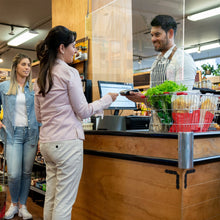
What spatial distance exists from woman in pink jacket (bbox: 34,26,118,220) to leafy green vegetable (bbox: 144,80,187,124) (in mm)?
375

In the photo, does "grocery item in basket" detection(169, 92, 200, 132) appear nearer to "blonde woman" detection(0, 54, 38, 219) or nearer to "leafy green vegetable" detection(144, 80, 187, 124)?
"leafy green vegetable" detection(144, 80, 187, 124)

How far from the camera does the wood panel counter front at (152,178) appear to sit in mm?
1673

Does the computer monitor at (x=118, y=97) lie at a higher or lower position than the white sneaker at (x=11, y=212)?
higher

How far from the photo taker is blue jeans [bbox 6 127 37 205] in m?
2.91

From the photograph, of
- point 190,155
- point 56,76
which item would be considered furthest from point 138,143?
point 56,76

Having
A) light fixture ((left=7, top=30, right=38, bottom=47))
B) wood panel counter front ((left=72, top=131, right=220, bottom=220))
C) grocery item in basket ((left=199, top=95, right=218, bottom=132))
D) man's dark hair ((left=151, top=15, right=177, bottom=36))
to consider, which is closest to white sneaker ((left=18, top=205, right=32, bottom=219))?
wood panel counter front ((left=72, top=131, right=220, bottom=220))

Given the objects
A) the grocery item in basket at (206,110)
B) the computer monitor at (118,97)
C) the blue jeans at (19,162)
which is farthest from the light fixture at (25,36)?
the grocery item in basket at (206,110)

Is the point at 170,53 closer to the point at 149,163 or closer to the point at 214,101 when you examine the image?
the point at 214,101

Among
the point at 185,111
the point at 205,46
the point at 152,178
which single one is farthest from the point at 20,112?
the point at 205,46

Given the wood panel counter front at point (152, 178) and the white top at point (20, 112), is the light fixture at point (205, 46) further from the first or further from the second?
the wood panel counter front at point (152, 178)

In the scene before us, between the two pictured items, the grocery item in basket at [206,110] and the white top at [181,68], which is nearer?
the grocery item in basket at [206,110]

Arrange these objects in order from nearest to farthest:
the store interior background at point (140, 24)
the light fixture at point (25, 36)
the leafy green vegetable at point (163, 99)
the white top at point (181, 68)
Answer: the leafy green vegetable at point (163, 99)
the white top at point (181, 68)
the store interior background at point (140, 24)
the light fixture at point (25, 36)

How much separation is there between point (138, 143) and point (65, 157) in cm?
47

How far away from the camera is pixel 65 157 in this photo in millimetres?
1858
